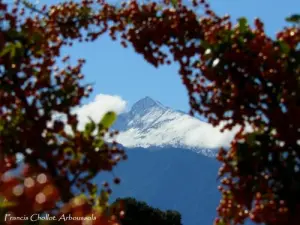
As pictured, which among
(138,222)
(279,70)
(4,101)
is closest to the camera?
(279,70)

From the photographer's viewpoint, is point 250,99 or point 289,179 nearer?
point 289,179

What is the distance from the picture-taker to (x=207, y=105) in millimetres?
5621

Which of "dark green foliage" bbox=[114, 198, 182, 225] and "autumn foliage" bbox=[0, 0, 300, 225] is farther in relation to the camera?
"dark green foliage" bbox=[114, 198, 182, 225]

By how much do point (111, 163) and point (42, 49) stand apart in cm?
166

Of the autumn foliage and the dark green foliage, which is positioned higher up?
the dark green foliage

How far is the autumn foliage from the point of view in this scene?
4.91 meters

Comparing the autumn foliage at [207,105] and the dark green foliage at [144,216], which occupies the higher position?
the dark green foliage at [144,216]

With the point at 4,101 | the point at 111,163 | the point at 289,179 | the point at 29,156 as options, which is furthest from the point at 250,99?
the point at 4,101

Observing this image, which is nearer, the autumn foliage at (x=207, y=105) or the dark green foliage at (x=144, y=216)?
the autumn foliage at (x=207, y=105)

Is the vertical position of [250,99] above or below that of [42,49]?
below

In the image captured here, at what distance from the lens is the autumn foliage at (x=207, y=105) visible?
4.91 m

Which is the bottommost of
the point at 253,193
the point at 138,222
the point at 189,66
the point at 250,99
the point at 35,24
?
the point at 253,193

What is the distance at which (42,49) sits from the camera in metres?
6.02

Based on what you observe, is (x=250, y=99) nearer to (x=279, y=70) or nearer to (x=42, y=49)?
(x=279, y=70)
